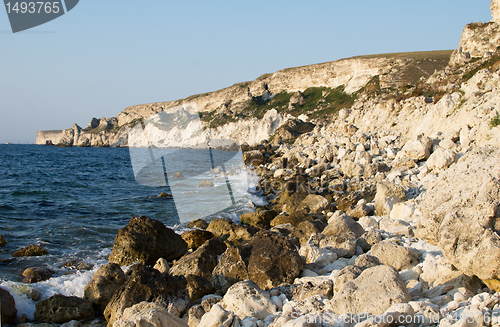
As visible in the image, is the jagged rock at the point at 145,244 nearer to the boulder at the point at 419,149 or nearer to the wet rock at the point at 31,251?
the wet rock at the point at 31,251

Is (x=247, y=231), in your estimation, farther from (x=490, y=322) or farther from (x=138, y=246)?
(x=490, y=322)

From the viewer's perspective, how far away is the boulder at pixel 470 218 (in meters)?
4.17

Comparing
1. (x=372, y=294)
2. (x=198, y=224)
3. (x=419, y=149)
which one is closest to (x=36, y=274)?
(x=198, y=224)

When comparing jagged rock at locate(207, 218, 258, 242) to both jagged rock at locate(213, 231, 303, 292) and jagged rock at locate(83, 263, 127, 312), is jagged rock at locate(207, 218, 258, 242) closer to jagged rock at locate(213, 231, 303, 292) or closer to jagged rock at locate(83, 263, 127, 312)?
jagged rock at locate(213, 231, 303, 292)

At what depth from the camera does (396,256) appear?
6.05m

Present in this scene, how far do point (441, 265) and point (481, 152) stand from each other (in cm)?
179

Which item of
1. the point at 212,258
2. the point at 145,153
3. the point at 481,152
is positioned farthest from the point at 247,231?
the point at 481,152

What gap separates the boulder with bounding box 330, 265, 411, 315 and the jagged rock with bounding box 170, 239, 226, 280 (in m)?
3.62

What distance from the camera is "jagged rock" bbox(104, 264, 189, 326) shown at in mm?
5918

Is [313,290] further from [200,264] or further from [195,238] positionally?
[195,238]

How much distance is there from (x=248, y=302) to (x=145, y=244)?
15.8ft

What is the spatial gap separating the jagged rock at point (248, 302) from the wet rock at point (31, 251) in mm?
7132

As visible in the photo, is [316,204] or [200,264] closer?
[200,264]

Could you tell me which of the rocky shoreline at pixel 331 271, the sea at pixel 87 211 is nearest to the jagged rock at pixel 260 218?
the sea at pixel 87 211
